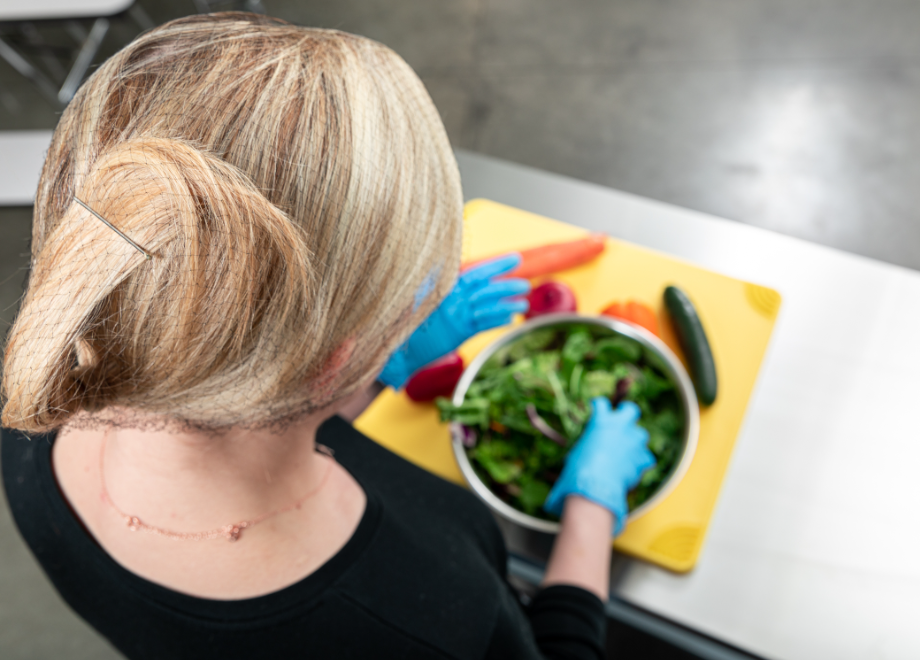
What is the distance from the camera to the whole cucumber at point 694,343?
1247 mm

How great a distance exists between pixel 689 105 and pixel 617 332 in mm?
2046

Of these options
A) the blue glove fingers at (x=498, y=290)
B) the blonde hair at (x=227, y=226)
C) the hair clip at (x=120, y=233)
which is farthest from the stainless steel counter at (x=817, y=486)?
the hair clip at (x=120, y=233)

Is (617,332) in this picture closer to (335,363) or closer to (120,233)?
(335,363)

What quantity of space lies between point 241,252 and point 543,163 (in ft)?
8.23

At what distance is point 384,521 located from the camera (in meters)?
0.82

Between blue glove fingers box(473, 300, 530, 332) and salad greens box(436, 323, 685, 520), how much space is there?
6 centimetres

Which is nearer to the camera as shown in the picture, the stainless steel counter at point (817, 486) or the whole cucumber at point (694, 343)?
the stainless steel counter at point (817, 486)

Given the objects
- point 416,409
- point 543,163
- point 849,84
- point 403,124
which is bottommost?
point 416,409

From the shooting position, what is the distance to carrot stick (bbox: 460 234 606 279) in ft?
4.59

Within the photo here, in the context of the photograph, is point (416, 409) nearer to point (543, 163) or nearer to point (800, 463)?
point (800, 463)

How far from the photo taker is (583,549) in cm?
107

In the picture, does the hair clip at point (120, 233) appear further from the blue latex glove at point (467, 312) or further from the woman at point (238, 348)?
the blue latex glove at point (467, 312)

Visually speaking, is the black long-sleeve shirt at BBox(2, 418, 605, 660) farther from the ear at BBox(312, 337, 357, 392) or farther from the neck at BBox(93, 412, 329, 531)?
the ear at BBox(312, 337, 357, 392)

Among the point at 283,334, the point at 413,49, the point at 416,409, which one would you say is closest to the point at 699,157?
the point at 413,49
